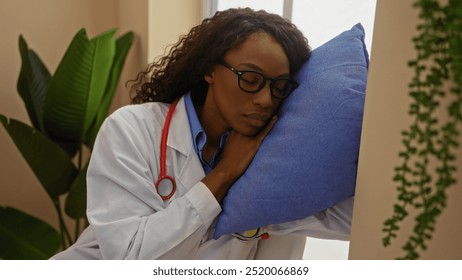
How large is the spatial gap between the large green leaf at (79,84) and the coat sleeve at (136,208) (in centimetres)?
92

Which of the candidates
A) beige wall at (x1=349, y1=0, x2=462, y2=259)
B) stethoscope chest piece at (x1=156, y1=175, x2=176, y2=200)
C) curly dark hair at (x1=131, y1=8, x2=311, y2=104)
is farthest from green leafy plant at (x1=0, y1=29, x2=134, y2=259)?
beige wall at (x1=349, y1=0, x2=462, y2=259)

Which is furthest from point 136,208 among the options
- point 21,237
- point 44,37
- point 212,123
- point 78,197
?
point 44,37

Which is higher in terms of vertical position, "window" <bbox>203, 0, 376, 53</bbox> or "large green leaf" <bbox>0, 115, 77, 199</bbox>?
"window" <bbox>203, 0, 376, 53</bbox>

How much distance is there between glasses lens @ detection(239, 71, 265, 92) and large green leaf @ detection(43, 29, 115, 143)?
3.53 feet

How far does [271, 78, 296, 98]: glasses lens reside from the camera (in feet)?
4.25

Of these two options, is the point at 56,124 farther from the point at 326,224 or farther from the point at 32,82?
the point at 326,224

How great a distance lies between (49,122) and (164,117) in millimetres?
1022

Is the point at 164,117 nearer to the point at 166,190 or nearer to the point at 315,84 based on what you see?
the point at 166,190

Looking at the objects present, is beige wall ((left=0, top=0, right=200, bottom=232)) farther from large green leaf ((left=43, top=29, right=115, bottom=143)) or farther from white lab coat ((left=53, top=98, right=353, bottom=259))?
white lab coat ((left=53, top=98, right=353, bottom=259))

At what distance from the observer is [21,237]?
90.4 inches

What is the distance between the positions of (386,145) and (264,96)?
47 centimetres

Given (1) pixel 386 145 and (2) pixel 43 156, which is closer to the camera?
(1) pixel 386 145

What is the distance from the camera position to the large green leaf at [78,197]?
2.22 metres
